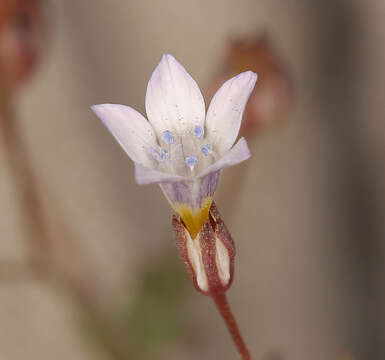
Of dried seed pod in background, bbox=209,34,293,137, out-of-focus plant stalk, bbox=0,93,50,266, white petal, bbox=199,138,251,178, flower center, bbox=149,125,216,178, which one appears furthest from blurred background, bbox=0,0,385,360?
white petal, bbox=199,138,251,178

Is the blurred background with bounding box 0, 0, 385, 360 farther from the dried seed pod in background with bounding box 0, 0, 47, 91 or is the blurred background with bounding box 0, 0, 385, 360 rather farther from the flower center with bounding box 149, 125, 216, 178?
the flower center with bounding box 149, 125, 216, 178

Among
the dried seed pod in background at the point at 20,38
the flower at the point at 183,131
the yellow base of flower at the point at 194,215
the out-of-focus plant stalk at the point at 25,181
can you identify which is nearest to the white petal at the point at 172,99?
the flower at the point at 183,131

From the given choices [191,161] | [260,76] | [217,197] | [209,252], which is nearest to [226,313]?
[209,252]

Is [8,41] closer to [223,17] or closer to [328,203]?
[223,17]

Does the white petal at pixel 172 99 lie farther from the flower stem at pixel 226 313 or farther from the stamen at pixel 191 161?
the flower stem at pixel 226 313

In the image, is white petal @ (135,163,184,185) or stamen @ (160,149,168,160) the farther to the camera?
stamen @ (160,149,168,160)

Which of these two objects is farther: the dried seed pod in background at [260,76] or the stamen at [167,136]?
the dried seed pod in background at [260,76]
